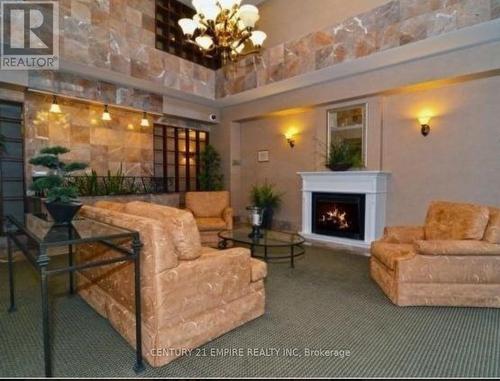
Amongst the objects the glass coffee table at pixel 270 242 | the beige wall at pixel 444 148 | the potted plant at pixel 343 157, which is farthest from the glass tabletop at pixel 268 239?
the beige wall at pixel 444 148

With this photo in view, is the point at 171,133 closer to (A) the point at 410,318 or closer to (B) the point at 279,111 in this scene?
(B) the point at 279,111

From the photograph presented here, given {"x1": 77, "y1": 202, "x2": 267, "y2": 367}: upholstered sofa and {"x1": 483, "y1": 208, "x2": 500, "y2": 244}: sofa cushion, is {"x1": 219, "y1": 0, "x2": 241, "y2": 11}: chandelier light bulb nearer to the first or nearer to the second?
{"x1": 77, "y1": 202, "x2": 267, "y2": 367}: upholstered sofa

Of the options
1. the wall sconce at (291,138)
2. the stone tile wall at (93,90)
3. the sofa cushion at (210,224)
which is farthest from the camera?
the wall sconce at (291,138)

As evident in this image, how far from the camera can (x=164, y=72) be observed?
17.3 feet

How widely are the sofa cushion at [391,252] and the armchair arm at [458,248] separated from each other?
13 cm

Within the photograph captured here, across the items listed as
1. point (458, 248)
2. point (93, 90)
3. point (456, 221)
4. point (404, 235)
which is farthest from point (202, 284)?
point (93, 90)

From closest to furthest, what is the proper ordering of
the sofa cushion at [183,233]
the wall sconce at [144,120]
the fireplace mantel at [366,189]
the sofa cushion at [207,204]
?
1. the sofa cushion at [183,233]
2. the fireplace mantel at [366,189]
3. the sofa cushion at [207,204]
4. the wall sconce at [144,120]

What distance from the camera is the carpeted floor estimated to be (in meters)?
1.81

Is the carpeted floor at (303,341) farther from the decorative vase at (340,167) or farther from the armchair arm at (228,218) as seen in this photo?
the decorative vase at (340,167)

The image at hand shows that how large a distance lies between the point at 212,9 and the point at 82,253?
2.93 meters

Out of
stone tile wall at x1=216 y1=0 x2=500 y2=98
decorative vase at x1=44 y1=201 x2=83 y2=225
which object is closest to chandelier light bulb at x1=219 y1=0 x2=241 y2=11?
stone tile wall at x1=216 y1=0 x2=500 y2=98

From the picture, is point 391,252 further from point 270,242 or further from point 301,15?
point 301,15

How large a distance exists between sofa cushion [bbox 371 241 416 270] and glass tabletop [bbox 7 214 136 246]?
2436 millimetres

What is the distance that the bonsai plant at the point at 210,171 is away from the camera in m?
6.81
